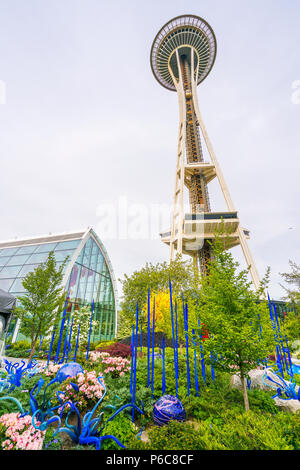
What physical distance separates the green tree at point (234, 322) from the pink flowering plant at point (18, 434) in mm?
3669

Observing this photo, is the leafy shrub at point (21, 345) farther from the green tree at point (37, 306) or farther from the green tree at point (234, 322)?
the green tree at point (234, 322)

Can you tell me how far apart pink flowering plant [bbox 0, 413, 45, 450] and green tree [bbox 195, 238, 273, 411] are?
3.67 meters

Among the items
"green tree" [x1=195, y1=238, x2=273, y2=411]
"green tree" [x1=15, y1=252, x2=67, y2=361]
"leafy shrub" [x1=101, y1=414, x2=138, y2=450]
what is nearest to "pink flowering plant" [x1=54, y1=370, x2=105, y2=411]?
"leafy shrub" [x1=101, y1=414, x2=138, y2=450]

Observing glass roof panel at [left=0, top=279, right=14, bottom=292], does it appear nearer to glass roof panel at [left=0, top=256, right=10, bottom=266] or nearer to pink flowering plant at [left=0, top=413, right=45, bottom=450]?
glass roof panel at [left=0, top=256, right=10, bottom=266]

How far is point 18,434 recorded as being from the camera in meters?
2.86

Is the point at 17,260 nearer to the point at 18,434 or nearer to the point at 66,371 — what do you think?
the point at 66,371

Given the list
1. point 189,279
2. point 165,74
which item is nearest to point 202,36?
point 165,74

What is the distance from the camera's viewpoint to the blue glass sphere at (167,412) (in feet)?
13.8

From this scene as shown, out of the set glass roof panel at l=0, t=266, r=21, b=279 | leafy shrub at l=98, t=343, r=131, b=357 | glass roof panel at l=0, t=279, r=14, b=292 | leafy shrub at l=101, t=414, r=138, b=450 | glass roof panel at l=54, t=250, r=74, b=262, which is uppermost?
glass roof panel at l=54, t=250, r=74, b=262

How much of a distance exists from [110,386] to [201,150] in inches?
1927

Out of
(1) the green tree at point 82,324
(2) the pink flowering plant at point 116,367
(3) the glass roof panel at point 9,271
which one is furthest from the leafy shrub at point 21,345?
(2) the pink flowering plant at point 116,367

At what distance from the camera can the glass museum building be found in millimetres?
18156
